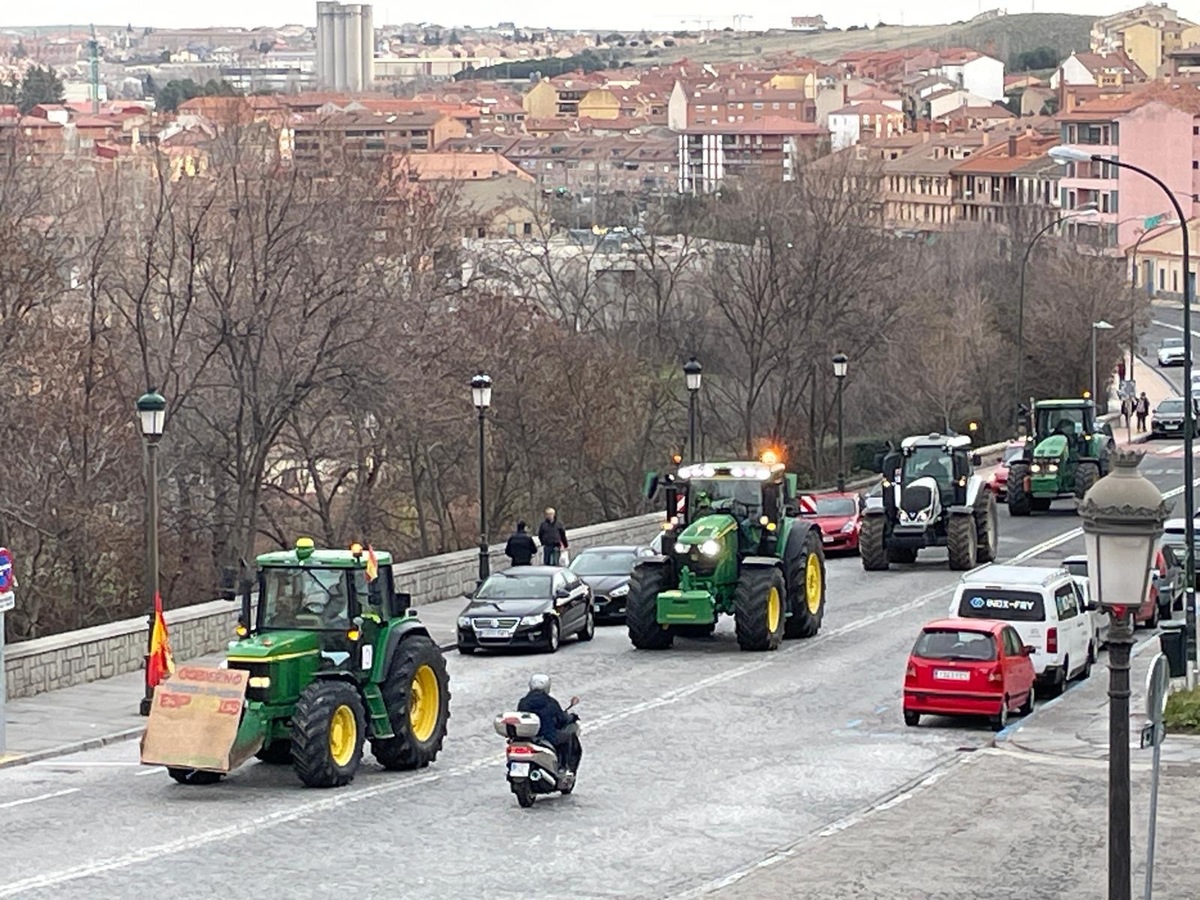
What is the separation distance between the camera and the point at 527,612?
34281mm

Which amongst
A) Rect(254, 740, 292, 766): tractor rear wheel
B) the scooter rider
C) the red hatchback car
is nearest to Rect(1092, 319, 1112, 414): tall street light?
→ the red hatchback car

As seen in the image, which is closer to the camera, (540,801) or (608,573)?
(540,801)

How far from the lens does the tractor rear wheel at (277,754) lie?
24.8 meters

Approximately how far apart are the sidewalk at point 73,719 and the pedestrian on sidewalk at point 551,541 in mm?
10167

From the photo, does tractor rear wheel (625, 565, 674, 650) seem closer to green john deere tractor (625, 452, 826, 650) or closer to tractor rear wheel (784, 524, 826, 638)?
green john deere tractor (625, 452, 826, 650)

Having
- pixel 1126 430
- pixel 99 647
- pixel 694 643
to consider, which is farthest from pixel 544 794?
pixel 1126 430

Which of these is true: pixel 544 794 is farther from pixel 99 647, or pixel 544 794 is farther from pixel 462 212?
pixel 462 212

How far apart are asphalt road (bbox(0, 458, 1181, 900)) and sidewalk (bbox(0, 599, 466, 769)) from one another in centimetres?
38

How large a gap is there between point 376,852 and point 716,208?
76380 millimetres

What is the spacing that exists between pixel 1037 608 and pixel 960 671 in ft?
8.73

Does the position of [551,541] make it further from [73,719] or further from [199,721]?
[199,721]

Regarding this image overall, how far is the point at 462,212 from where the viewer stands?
243 feet

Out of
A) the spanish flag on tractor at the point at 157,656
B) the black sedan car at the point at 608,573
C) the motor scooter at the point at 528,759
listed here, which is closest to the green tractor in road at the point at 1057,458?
the black sedan car at the point at 608,573

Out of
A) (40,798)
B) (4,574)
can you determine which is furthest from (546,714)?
(4,574)
